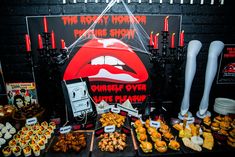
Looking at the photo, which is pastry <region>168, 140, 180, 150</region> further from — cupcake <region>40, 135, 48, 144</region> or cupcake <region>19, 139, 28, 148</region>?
cupcake <region>19, 139, 28, 148</region>

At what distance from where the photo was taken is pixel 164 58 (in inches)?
96.8

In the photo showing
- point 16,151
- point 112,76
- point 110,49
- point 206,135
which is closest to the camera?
point 16,151

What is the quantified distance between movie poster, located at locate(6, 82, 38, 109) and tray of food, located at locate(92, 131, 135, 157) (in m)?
1.27

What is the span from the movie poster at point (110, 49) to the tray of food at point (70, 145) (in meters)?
0.70

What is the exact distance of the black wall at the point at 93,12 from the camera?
2660 millimetres

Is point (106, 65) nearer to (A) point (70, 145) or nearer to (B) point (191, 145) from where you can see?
(A) point (70, 145)

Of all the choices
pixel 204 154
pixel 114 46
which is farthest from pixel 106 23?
pixel 204 154

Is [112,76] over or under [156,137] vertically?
over

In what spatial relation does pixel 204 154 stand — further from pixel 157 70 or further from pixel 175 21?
pixel 175 21

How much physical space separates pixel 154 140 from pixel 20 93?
2038mm

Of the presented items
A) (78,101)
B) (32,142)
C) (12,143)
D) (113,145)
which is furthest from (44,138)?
(113,145)

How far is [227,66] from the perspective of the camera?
Result: 303 centimetres

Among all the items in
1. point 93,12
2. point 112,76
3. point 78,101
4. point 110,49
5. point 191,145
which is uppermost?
point 93,12

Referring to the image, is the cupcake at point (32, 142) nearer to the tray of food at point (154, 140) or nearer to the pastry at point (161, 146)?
the tray of food at point (154, 140)
